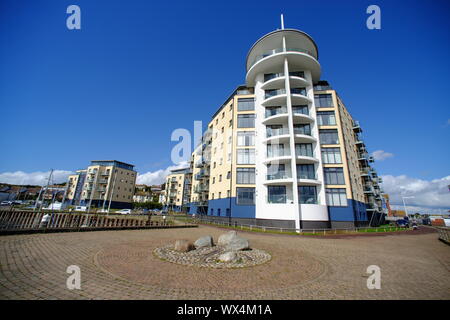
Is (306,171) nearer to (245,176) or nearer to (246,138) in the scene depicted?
(245,176)

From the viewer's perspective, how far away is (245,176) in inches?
1109

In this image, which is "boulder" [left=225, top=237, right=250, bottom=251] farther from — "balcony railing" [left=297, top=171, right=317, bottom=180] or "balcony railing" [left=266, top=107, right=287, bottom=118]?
"balcony railing" [left=266, top=107, right=287, bottom=118]

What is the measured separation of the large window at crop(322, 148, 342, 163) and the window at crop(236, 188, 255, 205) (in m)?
11.8

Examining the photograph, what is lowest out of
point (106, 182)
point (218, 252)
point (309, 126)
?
point (218, 252)

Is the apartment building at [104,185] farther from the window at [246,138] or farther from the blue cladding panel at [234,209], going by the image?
the window at [246,138]

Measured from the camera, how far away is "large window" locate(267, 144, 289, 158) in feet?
85.4

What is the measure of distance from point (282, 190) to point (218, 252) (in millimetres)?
18014

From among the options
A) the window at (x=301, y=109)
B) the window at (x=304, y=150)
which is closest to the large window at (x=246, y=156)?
the window at (x=304, y=150)

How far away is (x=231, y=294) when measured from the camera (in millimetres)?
4535

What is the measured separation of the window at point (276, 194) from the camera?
23984 mm

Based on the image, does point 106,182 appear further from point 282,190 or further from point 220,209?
point 282,190

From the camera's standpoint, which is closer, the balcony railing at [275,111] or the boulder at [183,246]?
the boulder at [183,246]
